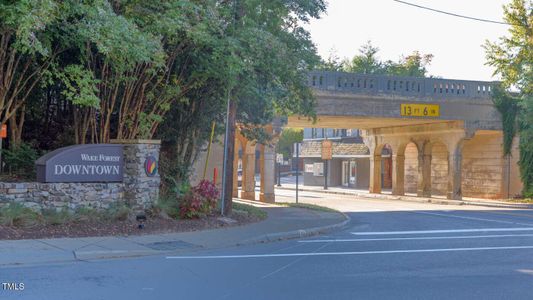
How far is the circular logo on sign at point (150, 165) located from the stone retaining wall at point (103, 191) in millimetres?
63

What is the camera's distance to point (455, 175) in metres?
34.4

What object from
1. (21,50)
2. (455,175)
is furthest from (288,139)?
(21,50)

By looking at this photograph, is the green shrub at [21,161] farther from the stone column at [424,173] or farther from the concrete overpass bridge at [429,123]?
the stone column at [424,173]

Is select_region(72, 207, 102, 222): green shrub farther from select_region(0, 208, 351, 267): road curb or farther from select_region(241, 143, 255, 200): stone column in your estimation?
select_region(241, 143, 255, 200): stone column

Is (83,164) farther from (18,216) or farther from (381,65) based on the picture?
(381,65)

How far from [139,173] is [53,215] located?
8.59ft

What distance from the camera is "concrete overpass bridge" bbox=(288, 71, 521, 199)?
3150 cm

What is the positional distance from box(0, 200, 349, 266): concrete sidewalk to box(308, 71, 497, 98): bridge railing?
12927 millimetres

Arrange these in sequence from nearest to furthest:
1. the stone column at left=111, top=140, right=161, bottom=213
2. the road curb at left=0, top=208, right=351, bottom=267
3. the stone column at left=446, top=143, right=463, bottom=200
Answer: the road curb at left=0, top=208, right=351, bottom=267 < the stone column at left=111, top=140, right=161, bottom=213 < the stone column at left=446, top=143, right=463, bottom=200

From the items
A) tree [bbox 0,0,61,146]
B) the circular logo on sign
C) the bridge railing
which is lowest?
the circular logo on sign

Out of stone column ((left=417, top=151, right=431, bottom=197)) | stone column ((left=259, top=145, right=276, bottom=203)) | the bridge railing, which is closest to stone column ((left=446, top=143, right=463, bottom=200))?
the bridge railing

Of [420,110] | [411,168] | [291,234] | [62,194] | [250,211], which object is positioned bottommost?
[291,234]

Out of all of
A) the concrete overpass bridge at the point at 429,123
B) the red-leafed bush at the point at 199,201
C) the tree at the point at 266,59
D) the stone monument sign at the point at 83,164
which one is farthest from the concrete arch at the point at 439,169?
the stone monument sign at the point at 83,164

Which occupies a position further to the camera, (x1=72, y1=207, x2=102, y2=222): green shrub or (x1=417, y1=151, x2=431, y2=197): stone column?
(x1=417, y1=151, x2=431, y2=197): stone column
